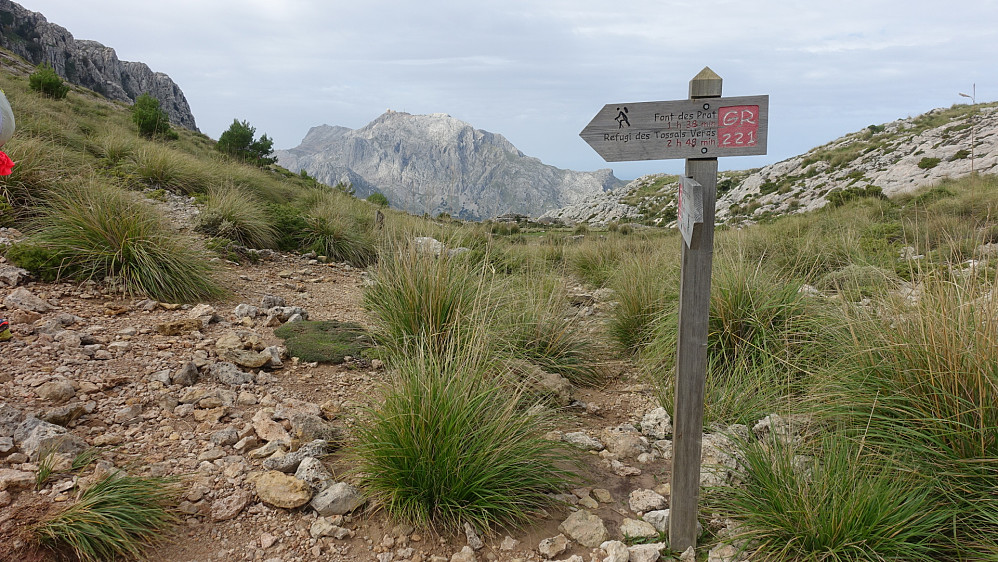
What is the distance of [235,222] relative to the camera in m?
7.93

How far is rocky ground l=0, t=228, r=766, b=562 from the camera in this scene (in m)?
2.39

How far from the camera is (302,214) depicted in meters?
9.48

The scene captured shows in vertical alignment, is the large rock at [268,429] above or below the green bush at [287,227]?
below

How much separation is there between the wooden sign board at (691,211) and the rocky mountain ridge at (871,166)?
46.1ft

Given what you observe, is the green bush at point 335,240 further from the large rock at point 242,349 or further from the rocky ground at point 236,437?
the large rock at point 242,349

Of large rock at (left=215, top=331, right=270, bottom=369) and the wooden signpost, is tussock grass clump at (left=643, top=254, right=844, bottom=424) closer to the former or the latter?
the wooden signpost

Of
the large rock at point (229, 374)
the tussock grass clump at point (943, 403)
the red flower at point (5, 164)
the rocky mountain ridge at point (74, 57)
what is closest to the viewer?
the tussock grass clump at point (943, 403)

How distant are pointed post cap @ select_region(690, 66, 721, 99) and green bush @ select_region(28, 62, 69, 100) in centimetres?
2018

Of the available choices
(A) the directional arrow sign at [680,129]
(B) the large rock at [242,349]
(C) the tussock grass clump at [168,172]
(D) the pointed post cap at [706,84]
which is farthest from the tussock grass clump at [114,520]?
(C) the tussock grass clump at [168,172]

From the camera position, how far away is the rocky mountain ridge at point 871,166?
60.2 feet

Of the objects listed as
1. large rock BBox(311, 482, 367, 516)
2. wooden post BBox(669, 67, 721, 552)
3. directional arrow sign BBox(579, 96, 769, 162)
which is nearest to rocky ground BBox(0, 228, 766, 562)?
large rock BBox(311, 482, 367, 516)

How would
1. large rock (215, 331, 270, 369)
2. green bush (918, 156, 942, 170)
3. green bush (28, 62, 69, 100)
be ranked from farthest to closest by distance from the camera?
green bush (918, 156, 942, 170), green bush (28, 62, 69, 100), large rock (215, 331, 270, 369)

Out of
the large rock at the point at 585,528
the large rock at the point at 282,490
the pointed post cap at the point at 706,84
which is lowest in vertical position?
the large rock at the point at 585,528

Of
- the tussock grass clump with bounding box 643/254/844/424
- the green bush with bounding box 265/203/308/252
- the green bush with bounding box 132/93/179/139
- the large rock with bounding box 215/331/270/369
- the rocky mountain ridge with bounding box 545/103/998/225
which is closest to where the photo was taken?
the tussock grass clump with bounding box 643/254/844/424
